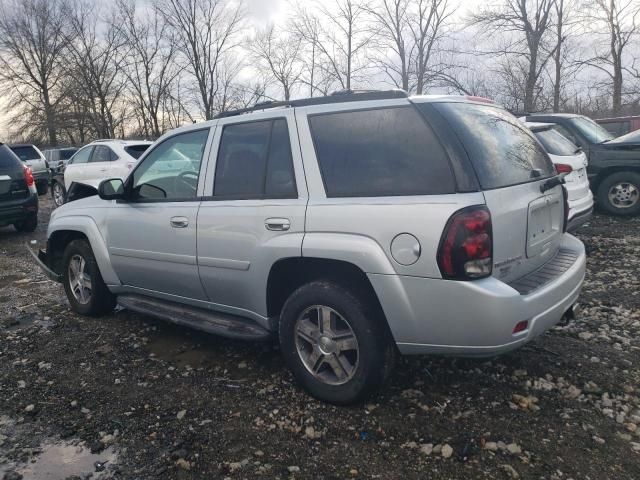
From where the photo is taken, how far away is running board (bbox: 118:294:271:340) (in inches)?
126

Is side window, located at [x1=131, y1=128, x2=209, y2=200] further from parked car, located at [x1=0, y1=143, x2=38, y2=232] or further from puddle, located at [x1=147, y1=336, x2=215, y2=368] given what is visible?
parked car, located at [x1=0, y1=143, x2=38, y2=232]

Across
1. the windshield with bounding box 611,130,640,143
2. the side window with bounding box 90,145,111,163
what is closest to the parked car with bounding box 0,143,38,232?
the side window with bounding box 90,145,111,163

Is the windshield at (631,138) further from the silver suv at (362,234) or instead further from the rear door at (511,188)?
the rear door at (511,188)

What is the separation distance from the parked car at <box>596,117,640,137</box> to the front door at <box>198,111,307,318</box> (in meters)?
12.2

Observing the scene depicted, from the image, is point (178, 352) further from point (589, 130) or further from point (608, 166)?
point (589, 130)

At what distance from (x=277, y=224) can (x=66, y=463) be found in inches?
67.9

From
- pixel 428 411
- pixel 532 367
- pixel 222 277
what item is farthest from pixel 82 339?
pixel 532 367

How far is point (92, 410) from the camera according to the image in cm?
301

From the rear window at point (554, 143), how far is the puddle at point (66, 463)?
247 inches

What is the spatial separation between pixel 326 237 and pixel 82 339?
2719 millimetres

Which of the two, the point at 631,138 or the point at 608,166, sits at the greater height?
the point at 631,138

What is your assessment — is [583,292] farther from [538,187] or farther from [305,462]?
[305,462]

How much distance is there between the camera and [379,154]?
2.69 meters

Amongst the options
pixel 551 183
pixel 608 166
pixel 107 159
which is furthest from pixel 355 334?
pixel 107 159
